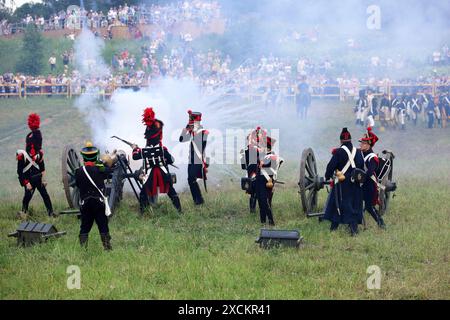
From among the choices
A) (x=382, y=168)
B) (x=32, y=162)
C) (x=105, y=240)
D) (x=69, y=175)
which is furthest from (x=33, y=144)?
(x=382, y=168)

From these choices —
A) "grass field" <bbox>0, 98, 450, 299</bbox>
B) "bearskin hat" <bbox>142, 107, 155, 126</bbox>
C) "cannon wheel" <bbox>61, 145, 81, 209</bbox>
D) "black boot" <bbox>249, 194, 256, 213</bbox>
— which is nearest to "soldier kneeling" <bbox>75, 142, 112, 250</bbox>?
"grass field" <bbox>0, 98, 450, 299</bbox>

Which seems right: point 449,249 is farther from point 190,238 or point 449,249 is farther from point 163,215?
point 163,215

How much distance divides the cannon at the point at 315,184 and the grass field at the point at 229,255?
206 mm

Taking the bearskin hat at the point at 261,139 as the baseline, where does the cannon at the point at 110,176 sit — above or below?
below

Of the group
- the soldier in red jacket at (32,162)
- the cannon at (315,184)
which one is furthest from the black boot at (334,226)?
the soldier in red jacket at (32,162)

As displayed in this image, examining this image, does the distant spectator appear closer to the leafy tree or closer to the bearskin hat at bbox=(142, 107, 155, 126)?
the leafy tree

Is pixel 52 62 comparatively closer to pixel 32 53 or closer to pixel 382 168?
pixel 32 53

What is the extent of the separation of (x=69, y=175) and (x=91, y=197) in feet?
7.59

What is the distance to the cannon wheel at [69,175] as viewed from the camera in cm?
928

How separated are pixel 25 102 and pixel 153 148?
1647 cm

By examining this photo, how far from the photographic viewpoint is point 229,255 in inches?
294

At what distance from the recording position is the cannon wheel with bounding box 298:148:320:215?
914 centimetres

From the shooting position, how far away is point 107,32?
2548 centimetres

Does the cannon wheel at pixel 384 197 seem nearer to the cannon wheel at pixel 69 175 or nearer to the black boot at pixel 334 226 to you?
the black boot at pixel 334 226
